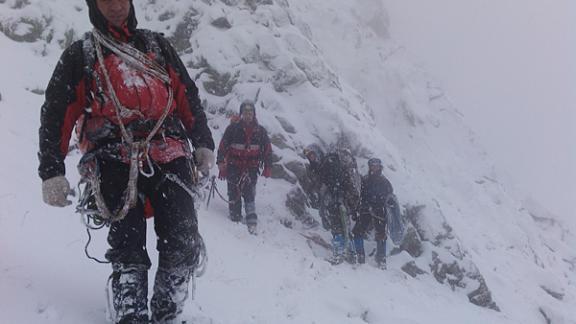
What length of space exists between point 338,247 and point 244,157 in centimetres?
276

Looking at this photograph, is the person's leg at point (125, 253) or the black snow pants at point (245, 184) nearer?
the person's leg at point (125, 253)

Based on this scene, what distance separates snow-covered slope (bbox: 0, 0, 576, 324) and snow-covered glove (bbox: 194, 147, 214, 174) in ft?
4.69

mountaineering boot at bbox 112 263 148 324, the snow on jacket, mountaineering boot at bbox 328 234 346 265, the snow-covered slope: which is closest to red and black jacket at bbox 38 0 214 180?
mountaineering boot at bbox 112 263 148 324

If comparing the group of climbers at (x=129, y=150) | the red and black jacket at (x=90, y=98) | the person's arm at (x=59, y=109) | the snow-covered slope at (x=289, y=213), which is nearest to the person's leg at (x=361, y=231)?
the snow-covered slope at (x=289, y=213)

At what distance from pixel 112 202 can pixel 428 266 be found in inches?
393

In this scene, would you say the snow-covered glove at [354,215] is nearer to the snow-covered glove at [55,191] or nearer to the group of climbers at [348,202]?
the group of climbers at [348,202]

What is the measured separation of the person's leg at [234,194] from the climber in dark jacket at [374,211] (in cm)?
260

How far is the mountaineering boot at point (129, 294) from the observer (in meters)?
3.31

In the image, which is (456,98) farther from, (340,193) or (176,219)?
(176,219)

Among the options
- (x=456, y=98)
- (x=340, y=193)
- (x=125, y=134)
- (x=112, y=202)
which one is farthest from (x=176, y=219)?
(x=456, y=98)

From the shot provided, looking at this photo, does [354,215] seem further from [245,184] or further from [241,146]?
[241,146]

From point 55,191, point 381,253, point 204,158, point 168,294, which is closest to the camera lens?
point 55,191

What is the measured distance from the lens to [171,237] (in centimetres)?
356

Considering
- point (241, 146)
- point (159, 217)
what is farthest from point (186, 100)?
point (241, 146)
